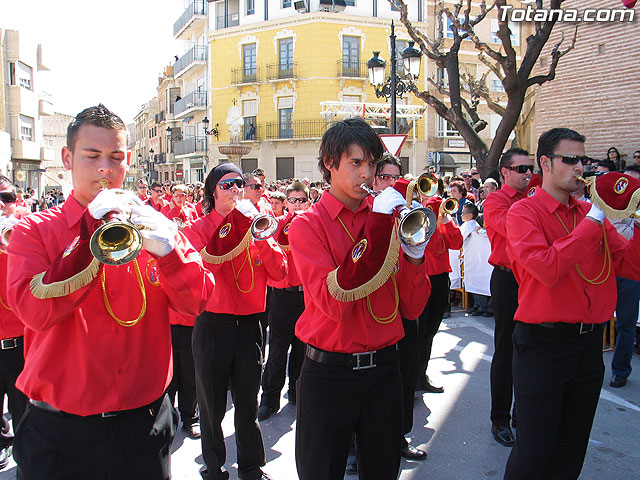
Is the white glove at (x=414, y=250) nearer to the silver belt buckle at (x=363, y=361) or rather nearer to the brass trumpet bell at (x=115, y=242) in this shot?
the silver belt buckle at (x=363, y=361)

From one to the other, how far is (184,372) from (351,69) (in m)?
30.6

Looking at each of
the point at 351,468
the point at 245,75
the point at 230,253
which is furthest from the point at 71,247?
the point at 245,75

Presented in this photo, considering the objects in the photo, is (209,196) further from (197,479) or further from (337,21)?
(337,21)

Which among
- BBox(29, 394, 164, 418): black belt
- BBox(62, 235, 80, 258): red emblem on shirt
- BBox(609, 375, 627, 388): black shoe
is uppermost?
BBox(62, 235, 80, 258): red emblem on shirt

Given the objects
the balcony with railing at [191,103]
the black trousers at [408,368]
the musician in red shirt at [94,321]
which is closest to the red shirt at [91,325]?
the musician in red shirt at [94,321]

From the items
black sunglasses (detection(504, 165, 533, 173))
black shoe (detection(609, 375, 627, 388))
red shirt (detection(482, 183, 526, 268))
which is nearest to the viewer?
red shirt (detection(482, 183, 526, 268))

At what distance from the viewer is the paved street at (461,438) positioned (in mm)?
4422

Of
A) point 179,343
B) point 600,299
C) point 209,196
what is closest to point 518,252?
point 600,299

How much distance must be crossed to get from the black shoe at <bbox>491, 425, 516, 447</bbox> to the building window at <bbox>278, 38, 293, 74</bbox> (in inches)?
1228

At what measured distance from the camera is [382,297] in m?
2.95

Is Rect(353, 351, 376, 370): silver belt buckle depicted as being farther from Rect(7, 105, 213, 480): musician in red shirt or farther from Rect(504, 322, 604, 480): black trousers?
Rect(504, 322, 604, 480): black trousers

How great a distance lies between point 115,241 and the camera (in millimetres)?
2219

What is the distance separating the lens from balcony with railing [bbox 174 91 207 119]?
3984 centimetres

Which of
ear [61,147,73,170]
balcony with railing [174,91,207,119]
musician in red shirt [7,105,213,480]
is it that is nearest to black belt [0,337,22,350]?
musician in red shirt [7,105,213,480]
